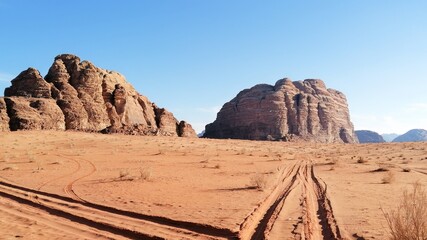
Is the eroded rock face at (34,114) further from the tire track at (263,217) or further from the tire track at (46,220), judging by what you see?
the tire track at (263,217)

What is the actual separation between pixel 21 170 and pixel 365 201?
14912 millimetres

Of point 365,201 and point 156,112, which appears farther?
point 156,112

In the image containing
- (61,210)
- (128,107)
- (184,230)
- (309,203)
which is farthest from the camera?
(128,107)

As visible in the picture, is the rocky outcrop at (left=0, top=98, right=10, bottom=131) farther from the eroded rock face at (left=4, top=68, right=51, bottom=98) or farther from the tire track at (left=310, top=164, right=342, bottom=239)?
the tire track at (left=310, top=164, right=342, bottom=239)

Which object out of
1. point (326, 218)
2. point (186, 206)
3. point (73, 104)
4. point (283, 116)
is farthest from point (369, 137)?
point (186, 206)

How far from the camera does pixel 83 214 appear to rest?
24.5 ft

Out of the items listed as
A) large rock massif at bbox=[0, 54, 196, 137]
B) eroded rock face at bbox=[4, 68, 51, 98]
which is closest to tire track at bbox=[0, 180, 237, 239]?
large rock massif at bbox=[0, 54, 196, 137]

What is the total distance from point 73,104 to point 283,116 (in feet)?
196

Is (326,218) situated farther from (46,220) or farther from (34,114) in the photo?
(34,114)

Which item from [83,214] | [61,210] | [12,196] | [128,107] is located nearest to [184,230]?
[83,214]

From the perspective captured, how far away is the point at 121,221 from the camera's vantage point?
6875 mm

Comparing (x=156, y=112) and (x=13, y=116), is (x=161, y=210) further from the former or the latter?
(x=156, y=112)

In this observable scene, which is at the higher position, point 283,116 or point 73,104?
Answer: point 283,116

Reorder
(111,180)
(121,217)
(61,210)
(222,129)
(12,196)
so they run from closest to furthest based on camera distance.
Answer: (121,217)
(61,210)
(12,196)
(111,180)
(222,129)
